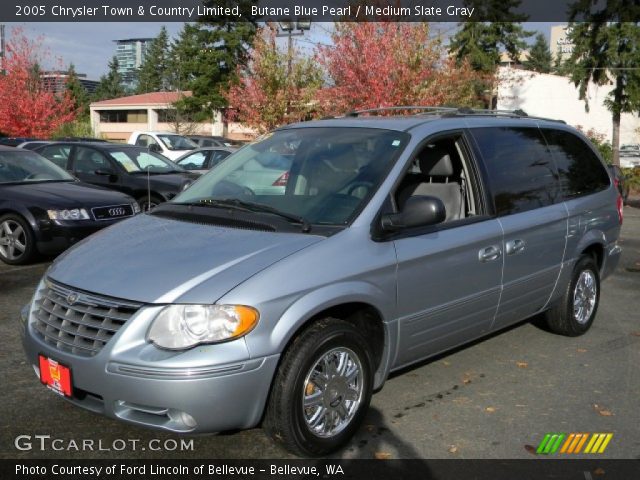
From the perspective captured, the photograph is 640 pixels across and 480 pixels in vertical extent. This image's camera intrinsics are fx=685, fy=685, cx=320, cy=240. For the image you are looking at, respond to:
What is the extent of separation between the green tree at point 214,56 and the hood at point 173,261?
5100 cm

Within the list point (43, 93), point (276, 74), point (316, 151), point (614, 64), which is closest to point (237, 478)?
Answer: point (316, 151)

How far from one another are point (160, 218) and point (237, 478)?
1.69m

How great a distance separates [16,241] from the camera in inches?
331

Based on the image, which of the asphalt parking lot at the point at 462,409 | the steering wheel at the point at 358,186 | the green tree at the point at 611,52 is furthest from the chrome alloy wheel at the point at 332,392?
the green tree at the point at 611,52

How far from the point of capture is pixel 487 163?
4715 millimetres

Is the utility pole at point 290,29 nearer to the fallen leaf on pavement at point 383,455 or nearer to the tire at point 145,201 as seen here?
the tire at point 145,201

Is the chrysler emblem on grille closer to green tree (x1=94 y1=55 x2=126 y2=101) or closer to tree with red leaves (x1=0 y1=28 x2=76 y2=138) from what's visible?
tree with red leaves (x1=0 y1=28 x2=76 y2=138)

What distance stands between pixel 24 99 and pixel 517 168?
35568mm

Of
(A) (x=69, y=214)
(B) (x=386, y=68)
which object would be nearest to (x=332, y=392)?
(A) (x=69, y=214)

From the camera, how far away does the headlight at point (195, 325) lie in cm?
313

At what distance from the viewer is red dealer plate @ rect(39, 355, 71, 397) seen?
11.0ft

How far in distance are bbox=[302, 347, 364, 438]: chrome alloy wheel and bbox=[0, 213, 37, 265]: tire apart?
19.3 feet

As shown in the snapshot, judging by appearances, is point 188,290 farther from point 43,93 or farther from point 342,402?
point 43,93

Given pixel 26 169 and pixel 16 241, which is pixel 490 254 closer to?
pixel 16 241
